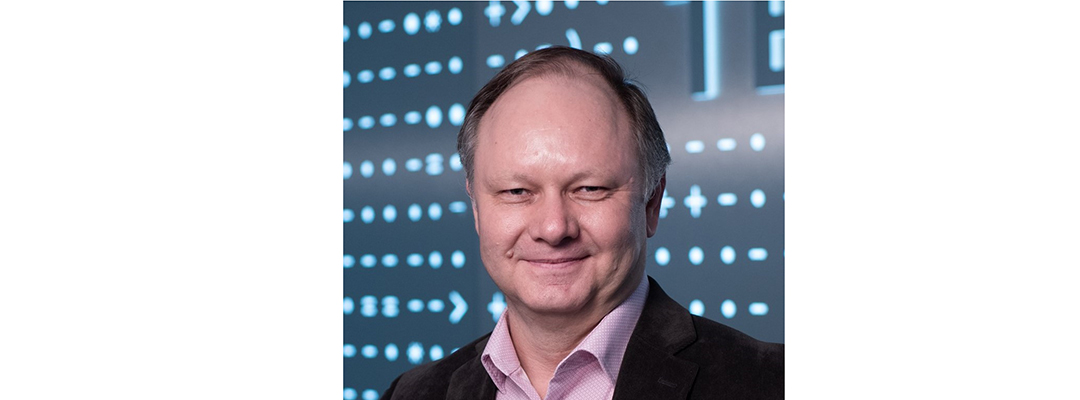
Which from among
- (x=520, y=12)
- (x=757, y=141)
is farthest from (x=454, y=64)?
(x=757, y=141)

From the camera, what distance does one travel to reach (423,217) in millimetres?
2873

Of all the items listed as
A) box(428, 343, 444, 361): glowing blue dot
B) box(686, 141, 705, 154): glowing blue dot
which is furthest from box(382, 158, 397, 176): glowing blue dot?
box(686, 141, 705, 154): glowing blue dot

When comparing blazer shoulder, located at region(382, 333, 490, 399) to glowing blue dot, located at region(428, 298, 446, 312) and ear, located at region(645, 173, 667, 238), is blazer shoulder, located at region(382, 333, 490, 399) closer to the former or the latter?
ear, located at region(645, 173, 667, 238)

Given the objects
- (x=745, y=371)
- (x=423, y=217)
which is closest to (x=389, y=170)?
(x=423, y=217)

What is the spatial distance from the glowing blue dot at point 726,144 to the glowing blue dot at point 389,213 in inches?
47.0

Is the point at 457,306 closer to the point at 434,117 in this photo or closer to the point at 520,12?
the point at 434,117

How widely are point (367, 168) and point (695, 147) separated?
122 centimetres

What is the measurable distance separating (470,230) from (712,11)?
1069 millimetres

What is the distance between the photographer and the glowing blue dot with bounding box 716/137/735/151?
8.00 ft

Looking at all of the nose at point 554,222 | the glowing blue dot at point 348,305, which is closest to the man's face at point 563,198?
the nose at point 554,222

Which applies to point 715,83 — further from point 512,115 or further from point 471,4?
point 512,115

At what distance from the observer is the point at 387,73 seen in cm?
296

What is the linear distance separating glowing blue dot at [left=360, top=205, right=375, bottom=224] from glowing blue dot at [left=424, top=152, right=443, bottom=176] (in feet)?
1.08

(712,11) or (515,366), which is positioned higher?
(712,11)
